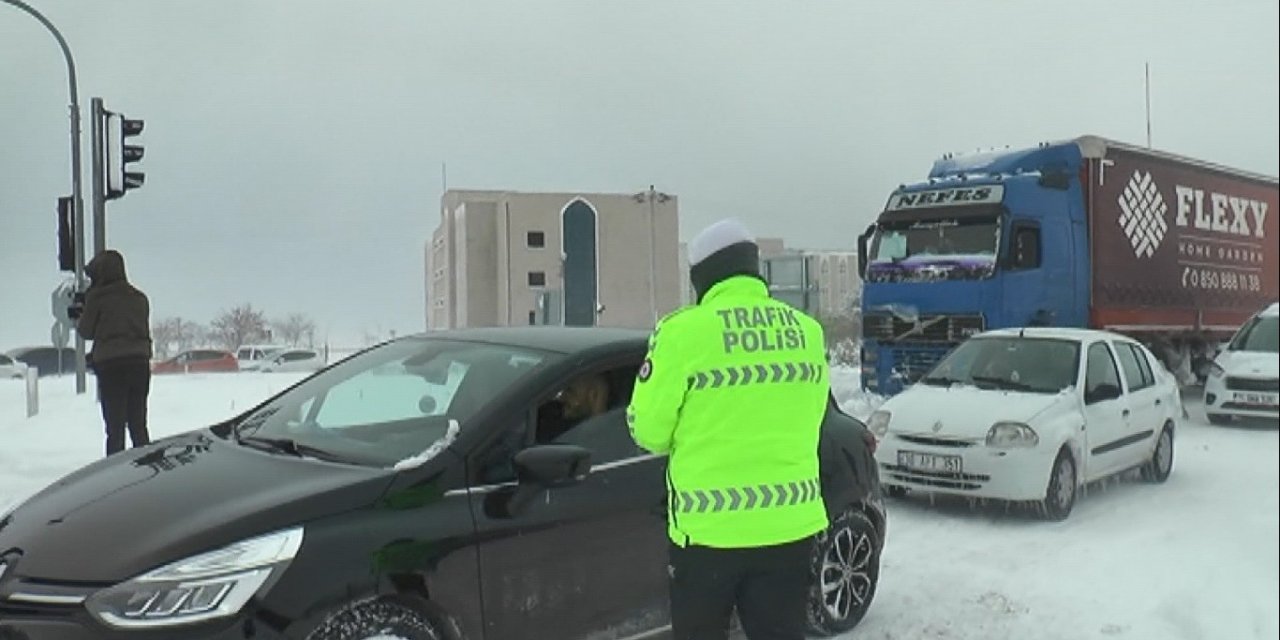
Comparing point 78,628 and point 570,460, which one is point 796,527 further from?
point 78,628

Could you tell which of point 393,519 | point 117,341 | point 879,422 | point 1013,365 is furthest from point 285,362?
point 393,519

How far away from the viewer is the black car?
2.83 m

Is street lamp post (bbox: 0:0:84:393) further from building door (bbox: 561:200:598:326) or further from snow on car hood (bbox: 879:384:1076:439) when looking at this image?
snow on car hood (bbox: 879:384:1076:439)

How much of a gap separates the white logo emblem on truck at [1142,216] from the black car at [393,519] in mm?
8261

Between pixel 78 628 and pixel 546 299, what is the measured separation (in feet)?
14.8

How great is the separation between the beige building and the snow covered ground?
1.39 metres

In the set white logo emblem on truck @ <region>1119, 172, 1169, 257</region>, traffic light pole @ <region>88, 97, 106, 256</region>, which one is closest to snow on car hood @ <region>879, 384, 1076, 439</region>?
white logo emblem on truck @ <region>1119, 172, 1169, 257</region>

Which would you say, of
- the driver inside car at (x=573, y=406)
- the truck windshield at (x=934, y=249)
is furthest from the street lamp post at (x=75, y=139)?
the truck windshield at (x=934, y=249)

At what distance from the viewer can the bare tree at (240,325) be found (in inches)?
315

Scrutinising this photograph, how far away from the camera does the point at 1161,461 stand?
808 cm

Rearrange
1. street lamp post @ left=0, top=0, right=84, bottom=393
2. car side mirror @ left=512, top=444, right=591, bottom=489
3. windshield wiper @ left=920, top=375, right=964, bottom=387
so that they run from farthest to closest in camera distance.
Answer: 1. windshield wiper @ left=920, top=375, right=964, bottom=387
2. street lamp post @ left=0, top=0, right=84, bottom=393
3. car side mirror @ left=512, top=444, right=591, bottom=489

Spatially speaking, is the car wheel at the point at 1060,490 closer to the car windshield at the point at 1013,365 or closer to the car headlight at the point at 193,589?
the car windshield at the point at 1013,365

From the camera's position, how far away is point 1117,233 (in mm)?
11664

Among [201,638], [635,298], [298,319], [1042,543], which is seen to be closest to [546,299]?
[635,298]
